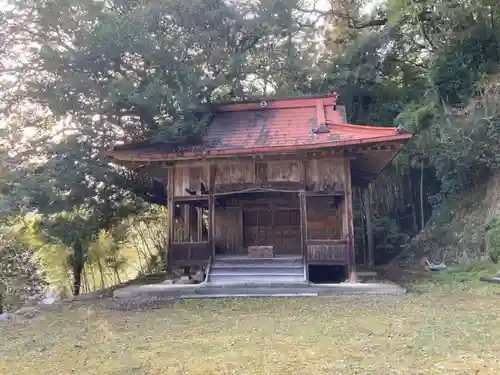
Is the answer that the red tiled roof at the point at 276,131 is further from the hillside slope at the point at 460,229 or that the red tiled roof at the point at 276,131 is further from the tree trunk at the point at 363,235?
the tree trunk at the point at 363,235

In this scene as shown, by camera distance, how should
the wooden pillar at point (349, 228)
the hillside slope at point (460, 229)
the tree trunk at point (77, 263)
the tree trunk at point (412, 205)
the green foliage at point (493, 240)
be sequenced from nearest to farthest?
the wooden pillar at point (349, 228) → the green foliage at point (493, 240) → the hillside slope at point (460, 229) → the tree trunk at point (77, 263) → the tree trunk at point (412, 205)

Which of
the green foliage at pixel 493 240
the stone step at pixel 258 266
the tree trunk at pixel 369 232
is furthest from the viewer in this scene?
the tree trunk at pixel 369 232

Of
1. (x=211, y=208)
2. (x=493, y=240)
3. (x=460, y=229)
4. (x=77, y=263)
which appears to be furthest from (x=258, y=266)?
(x=77, y=263)

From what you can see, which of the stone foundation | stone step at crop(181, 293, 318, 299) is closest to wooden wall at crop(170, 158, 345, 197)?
the stone foundation

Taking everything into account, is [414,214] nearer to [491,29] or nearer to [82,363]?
[491,29]

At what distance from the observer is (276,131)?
1077 cm

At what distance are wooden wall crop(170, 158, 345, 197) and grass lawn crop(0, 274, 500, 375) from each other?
285cm

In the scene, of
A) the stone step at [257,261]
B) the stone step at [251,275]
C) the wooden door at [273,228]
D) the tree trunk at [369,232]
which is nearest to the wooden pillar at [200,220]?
the wooden door at [273,228]

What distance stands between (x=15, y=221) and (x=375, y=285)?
8.43 meters

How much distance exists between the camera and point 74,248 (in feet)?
45.8

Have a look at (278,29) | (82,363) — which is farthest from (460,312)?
(278,29)

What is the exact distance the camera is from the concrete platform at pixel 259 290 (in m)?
8.67

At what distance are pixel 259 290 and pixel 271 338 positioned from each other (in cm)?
367

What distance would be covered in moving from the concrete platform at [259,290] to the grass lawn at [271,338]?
574 mm
